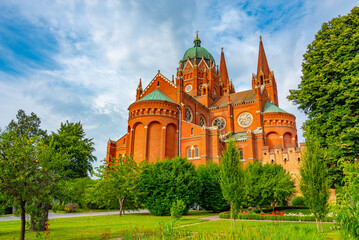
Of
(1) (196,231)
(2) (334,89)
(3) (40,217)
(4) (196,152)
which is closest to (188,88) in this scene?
(4) (196,152)

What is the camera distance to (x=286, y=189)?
22.3 metres

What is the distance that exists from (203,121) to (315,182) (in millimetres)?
35758

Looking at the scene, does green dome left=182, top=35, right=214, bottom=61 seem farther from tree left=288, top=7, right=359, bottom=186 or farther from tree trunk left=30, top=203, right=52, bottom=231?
tree trunk left=30, top=203, right=52, bottom=231

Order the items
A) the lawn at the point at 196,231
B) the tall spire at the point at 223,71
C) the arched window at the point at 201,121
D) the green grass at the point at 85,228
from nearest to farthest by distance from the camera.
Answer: the lawn at the point at 196,231, the green grass at the point at 85,228, the arched window at the point at 201,121, the tall spire at the point at 223,71

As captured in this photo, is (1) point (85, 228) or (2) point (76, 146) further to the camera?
(2) point (76, 146)

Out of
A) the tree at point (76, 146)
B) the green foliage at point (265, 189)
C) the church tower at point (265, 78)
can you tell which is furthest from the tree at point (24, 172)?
the church tower at point (265, 78)

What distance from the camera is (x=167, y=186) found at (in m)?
21.6

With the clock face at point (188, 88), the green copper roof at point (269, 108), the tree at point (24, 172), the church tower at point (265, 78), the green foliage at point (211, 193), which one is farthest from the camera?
the church tower at point (265, 78)

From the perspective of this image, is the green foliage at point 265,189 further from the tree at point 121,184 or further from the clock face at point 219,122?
the clock face at point 219,122

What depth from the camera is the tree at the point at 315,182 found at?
11.8 m

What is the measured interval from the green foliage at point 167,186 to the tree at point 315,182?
10974 mm

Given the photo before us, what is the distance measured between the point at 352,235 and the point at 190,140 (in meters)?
32.1

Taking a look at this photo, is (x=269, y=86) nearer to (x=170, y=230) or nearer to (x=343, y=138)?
(x=343, y=138)

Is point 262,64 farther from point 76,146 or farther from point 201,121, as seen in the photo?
point 76,146
